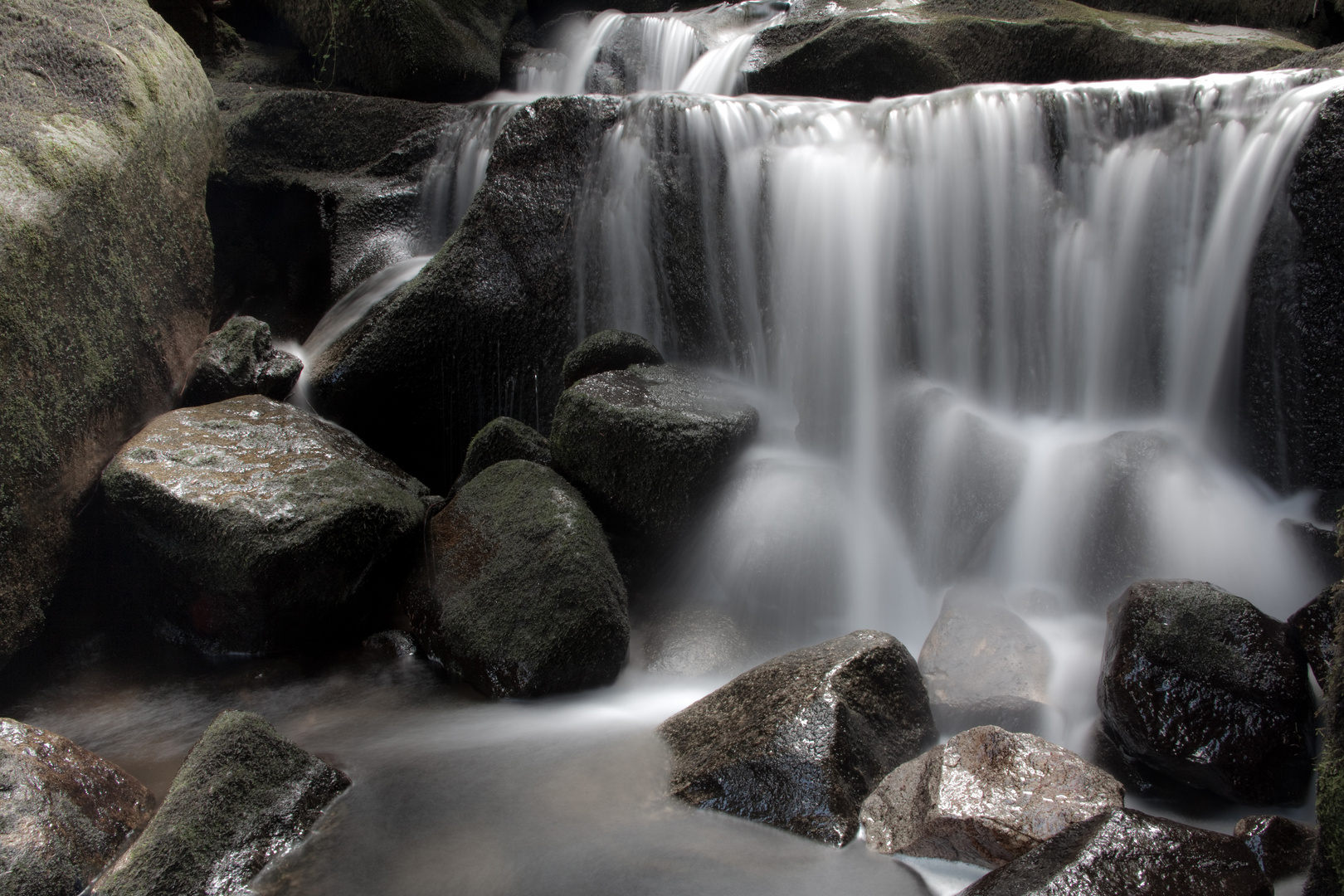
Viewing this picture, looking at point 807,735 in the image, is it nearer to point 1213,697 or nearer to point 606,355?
point 1213,697

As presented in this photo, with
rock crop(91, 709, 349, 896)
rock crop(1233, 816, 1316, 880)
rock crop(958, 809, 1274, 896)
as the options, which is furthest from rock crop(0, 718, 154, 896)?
rock crop(1233, 816, 1316, 880)

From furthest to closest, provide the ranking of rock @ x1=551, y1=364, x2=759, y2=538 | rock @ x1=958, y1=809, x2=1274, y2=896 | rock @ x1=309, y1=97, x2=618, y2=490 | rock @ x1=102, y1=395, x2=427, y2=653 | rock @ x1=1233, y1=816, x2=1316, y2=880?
rock @ x1=309, y1=97, x2=618, y2=490 < rock @ x1=551, y1=364, x2=759, y2=538 < rock @ x1=102, y1=395, x2=427, y2=653 < rock @ x1=1233, y1=816, x2=1316, y2=880 < rock @ x1=958, y1=809, x2=1274, y2=896

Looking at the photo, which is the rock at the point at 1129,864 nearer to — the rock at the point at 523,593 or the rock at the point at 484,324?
the rock at the point at 523,593

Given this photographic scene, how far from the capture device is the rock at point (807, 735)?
2518 mm

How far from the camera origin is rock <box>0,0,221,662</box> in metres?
3.47

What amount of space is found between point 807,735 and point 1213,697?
147 centimetres

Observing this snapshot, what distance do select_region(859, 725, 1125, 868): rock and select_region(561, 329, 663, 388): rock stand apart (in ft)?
9.60

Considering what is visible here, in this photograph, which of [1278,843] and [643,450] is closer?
[1278,843]

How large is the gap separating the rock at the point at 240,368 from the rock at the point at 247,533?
0.67 metres

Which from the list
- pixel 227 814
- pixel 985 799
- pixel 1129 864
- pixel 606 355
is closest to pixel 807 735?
pixel 985 799

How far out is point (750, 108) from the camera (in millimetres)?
5418

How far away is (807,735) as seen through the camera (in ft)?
8.66

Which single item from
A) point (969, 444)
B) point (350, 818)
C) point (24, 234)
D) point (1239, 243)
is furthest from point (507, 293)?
point (1239, 243)

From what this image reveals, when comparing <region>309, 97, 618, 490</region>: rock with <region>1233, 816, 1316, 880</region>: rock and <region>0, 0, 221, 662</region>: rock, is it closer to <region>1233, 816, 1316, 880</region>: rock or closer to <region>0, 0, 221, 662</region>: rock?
<region>0, 0, 221, 662</region>: rock
